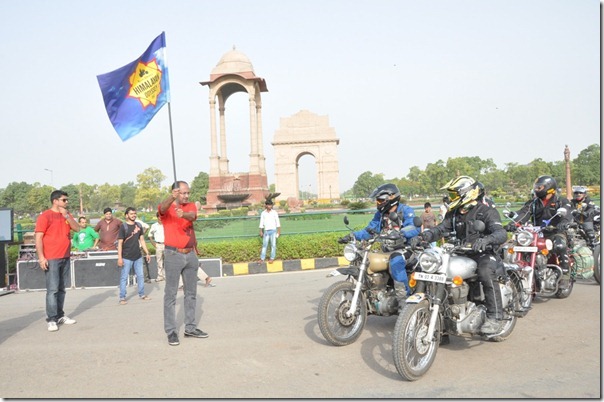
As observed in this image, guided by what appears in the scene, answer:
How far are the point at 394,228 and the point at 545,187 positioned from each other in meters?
3.04

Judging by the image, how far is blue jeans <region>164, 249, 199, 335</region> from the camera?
5.59 m

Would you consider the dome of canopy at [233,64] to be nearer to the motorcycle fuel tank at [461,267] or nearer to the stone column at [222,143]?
the stone column at [222,143]

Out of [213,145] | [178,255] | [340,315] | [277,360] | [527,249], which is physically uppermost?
[213,145]

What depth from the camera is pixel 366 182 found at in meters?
126

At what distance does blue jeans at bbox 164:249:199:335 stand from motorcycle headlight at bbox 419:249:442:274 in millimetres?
2687

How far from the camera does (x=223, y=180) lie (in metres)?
46.3

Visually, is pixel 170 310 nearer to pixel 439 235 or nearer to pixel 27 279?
pixel 439 235

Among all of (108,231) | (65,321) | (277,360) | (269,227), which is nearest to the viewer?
(277,360)

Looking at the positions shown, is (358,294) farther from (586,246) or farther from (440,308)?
(586,246)

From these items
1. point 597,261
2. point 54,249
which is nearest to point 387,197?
point 54,249

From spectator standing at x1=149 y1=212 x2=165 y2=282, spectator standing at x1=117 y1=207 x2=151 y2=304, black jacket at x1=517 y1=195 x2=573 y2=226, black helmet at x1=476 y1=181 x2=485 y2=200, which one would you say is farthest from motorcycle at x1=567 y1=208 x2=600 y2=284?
spectator standing at x1=149 y1=212 x2=165 y2=282

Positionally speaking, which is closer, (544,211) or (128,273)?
(544,211)

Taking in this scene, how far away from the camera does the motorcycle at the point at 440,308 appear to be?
4094 mm

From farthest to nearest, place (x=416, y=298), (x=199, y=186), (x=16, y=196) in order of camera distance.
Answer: (x=199, y=186)
(x=16, y=196)
(x=416, y=298)
